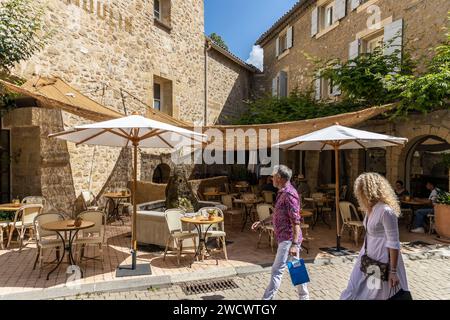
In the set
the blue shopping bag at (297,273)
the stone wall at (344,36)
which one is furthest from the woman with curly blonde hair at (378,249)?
the stone wall at (344,36)

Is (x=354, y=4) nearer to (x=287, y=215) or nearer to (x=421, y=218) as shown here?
(x=421, y=218)

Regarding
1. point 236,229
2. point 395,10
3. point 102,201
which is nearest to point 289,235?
point 236,229

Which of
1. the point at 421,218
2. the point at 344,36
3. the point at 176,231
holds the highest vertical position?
the point at 344,36

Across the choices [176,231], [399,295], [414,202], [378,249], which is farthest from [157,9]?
[399,295]

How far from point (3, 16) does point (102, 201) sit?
16.6ft

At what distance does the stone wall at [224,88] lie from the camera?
14.4 m

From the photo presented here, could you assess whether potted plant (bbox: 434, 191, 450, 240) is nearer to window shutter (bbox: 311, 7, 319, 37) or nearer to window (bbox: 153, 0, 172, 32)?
window shutter (bbox: 311, 7, 319, 37)

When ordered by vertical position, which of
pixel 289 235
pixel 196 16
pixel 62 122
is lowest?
pixel 289 235

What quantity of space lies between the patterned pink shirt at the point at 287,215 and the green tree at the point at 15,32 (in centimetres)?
582

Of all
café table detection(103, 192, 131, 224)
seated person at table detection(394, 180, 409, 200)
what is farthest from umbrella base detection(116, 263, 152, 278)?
Answer: seated person at table detection(394, 180, 409, 200)

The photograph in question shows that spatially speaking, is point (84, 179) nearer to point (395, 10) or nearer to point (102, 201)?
point (102, 201)

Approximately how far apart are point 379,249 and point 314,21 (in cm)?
1217

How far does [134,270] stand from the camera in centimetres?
493

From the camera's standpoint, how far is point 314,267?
17.3ft
